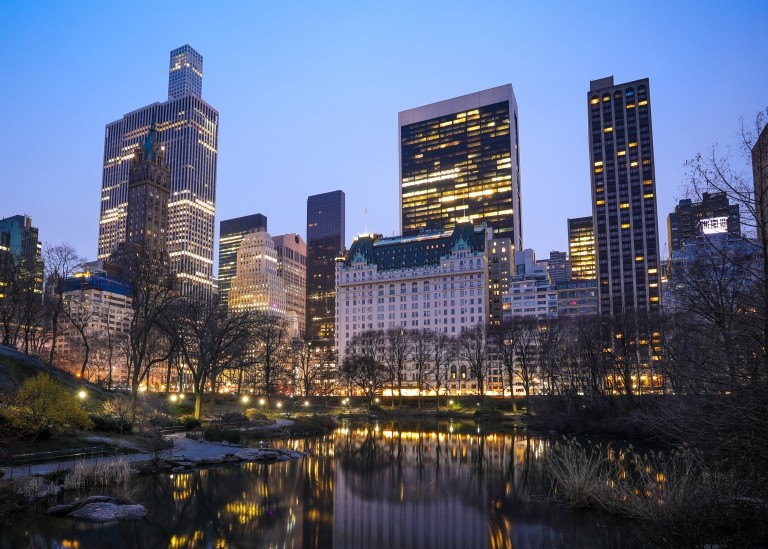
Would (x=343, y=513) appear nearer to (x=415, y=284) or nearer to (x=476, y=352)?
(x=476, y=352)

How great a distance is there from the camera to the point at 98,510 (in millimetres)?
21641

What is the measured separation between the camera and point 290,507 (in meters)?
24.7

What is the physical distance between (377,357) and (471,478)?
114742mm

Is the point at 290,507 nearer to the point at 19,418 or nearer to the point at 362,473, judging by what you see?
the point at 362,473

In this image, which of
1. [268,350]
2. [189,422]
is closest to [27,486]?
[189,422]

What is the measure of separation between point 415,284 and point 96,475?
154m

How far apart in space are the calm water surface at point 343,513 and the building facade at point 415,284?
133 m

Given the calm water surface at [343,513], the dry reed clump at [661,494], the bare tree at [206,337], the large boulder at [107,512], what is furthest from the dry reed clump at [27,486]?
the bare tree at [206,337]

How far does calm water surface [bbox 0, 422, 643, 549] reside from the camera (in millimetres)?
19484

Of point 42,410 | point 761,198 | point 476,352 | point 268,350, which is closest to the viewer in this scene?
point 761,198

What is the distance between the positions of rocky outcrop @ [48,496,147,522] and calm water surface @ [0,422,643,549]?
452mm

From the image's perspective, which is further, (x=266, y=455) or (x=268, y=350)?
(x=268, y=350)

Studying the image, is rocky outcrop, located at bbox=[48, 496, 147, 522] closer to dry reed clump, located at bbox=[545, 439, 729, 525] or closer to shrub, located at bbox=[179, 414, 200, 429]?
dry reed clump, located at bbox=[545, 439, 729, 525]

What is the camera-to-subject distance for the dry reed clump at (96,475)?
25.5 metres
